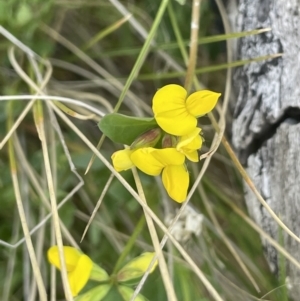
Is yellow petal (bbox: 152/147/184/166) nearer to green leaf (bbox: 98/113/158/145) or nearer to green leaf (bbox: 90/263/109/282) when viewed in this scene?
green leaf (bbox: 98/113/158/145)

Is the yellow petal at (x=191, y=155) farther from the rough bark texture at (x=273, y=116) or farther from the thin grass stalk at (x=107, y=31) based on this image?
the thin grass stalk at (x=107, y=31)

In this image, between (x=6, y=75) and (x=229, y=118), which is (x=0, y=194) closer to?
(x=6, y=75)

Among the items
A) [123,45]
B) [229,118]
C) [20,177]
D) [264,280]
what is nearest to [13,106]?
[20,177]

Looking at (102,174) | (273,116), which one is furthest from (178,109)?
(102,174)

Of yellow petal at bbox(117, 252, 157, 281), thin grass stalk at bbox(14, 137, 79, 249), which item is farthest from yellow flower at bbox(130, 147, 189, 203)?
thin grass stalk at bbox(14, 137, 79, 249)

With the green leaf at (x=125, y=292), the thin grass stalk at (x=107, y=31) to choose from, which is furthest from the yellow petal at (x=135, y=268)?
the thin grass stalk at (x=107, y=31)
